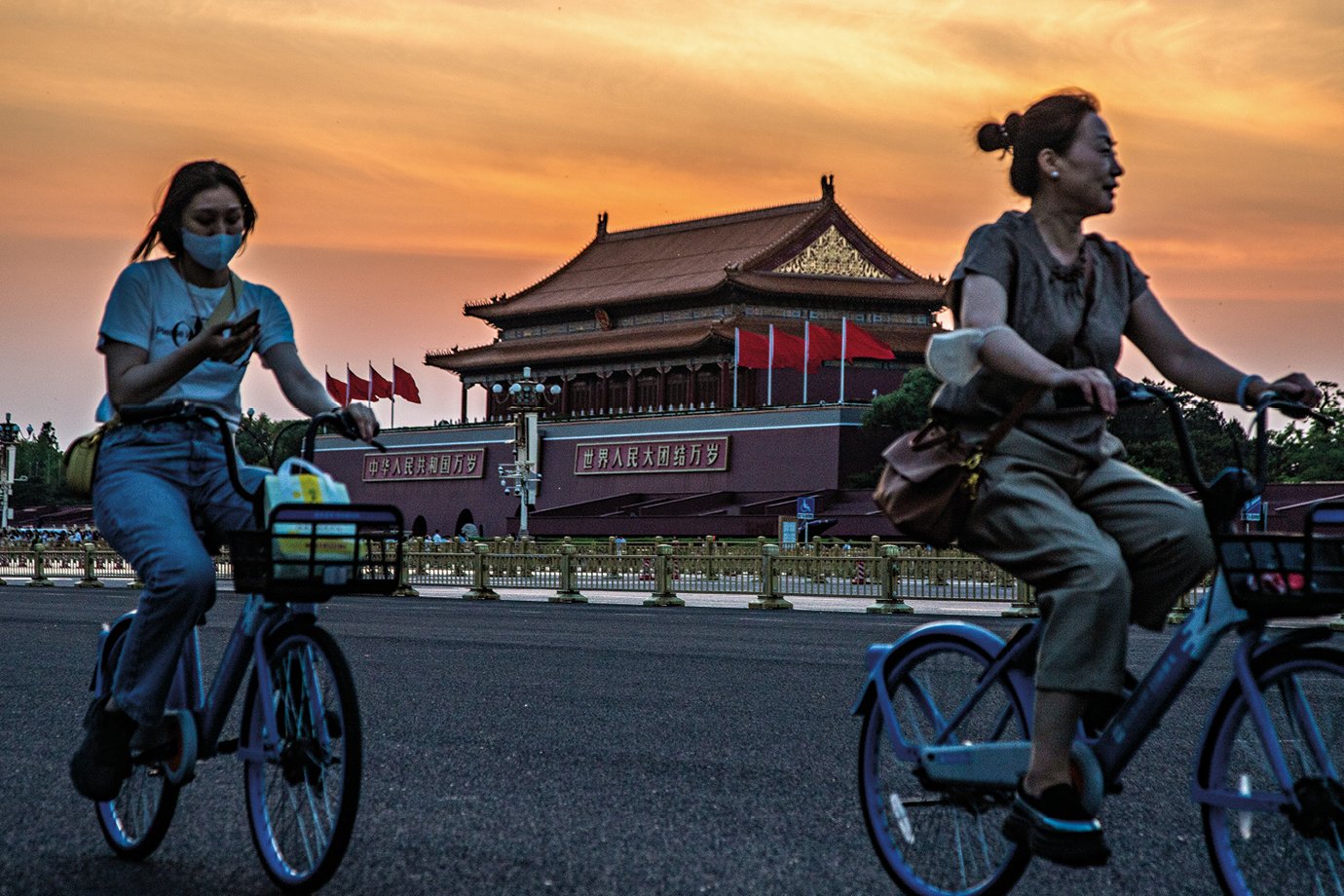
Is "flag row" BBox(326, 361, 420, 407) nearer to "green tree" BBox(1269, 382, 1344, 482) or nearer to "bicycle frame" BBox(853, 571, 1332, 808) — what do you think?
"green tree" BBox(1269, 382, 1344, 482)

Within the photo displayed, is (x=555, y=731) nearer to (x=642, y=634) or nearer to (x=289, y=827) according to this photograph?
(x=289, y=827)

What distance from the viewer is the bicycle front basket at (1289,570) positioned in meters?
3.11

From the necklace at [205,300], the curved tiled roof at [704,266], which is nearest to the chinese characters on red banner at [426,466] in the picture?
the curved tiled roof at [704,266]

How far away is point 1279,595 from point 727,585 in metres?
22.3

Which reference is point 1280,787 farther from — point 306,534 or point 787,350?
point 787,350

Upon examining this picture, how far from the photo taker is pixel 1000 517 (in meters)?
3.63

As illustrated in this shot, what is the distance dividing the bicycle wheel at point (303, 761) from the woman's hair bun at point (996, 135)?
1.81 metres

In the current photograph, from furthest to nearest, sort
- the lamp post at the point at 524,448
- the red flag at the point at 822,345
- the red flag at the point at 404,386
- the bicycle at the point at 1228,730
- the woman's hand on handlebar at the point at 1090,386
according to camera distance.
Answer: the red flag at the point at 404,386 < the red flag at the point at 822,345 < the lamp post at the point at 524,448 < the woman's hand on handlebar at the point at 1090,386 < the bicycle at the point at 1228,730

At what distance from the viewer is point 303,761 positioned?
4023 millimetres

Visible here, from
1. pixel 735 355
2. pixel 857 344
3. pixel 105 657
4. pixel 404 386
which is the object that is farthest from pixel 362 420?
pixel 404 386

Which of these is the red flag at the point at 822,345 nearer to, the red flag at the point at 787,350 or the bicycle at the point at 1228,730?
the red flag at the point at 787,350

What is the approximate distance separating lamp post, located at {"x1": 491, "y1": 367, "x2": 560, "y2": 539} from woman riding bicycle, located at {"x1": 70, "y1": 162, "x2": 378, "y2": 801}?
38631mm

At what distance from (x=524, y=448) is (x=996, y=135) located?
46.6 meters

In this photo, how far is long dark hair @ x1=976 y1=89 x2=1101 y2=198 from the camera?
3824 millimetres
